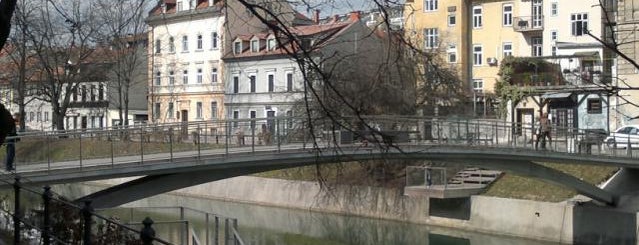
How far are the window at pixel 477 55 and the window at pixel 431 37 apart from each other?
2506 mm

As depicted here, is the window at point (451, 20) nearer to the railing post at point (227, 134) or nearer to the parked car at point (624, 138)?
the parked car at point (624, 138)

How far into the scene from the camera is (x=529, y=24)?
46.4 metres

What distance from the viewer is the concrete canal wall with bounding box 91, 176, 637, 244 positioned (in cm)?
2528

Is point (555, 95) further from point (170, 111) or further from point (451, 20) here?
point (170, 111)

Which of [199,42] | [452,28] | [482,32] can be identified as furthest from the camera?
[199,42]

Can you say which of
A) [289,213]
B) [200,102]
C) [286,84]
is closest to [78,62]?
[289,213]

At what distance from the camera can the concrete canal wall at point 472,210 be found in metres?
25.3

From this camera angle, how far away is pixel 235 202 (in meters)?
36.0

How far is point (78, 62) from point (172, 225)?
973 inches

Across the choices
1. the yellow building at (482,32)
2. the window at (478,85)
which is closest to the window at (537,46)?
the yellow building at (482,32)

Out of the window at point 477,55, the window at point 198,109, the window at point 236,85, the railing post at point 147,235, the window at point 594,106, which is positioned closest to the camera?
the railing post at point 147,235

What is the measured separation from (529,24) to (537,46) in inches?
56.1

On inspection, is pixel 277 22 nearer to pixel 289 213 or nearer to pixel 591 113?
pixel 289 213

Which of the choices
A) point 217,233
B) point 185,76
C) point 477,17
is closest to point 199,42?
point 185,76
